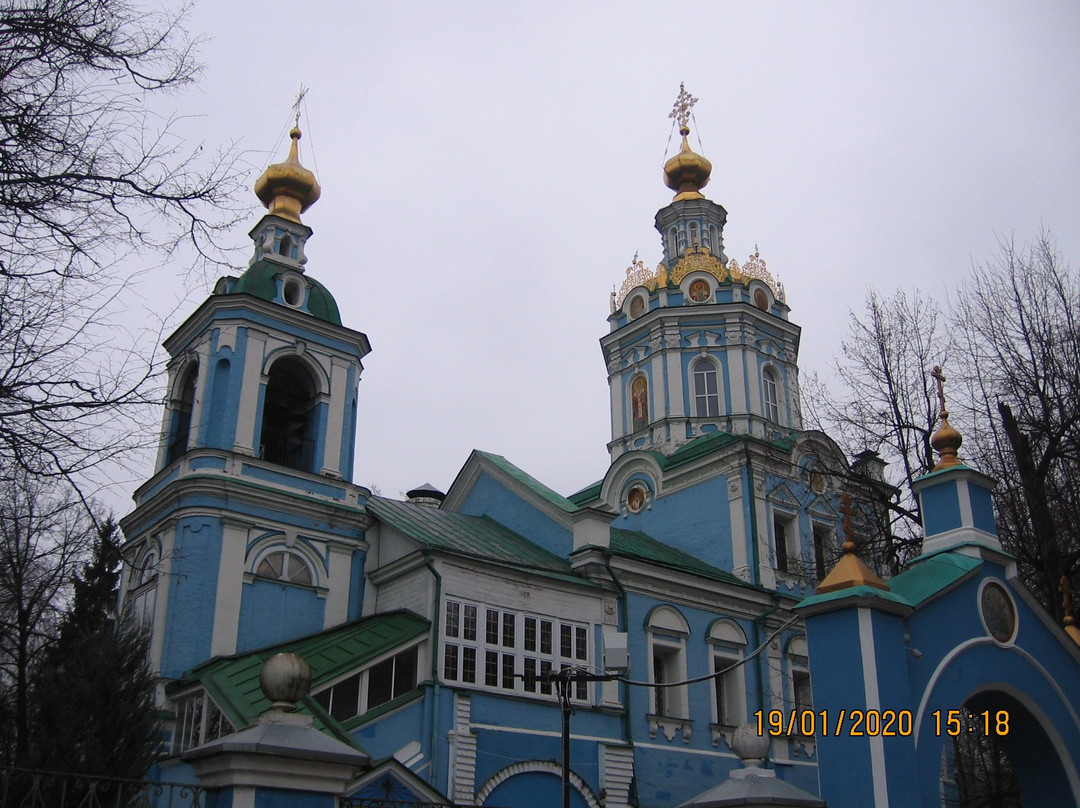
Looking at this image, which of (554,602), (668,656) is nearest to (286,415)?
(554,602)

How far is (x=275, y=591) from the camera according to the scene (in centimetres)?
1958

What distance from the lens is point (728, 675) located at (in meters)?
22.9

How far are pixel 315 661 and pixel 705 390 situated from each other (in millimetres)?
15479

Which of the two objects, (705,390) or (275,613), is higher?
(705,390)

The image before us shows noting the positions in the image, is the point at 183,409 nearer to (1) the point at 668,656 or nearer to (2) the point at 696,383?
(1) the point at 668,656

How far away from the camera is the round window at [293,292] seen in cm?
2228

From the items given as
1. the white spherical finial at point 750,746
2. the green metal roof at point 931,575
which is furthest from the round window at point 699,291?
the white spherical finial at point 750,746

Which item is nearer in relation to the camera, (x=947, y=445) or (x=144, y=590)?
(x=947, y=445)

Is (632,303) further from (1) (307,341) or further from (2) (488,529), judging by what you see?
(1) (307,341)

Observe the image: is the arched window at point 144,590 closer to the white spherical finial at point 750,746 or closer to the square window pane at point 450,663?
the square window pane at point 450,663

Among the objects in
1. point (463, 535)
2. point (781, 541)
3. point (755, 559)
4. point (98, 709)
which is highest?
point (781, 541)

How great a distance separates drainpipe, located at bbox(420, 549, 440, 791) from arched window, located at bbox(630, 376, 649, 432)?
12028 mm

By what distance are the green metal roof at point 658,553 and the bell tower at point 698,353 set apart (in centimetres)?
282

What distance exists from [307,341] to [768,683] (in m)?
12.5
